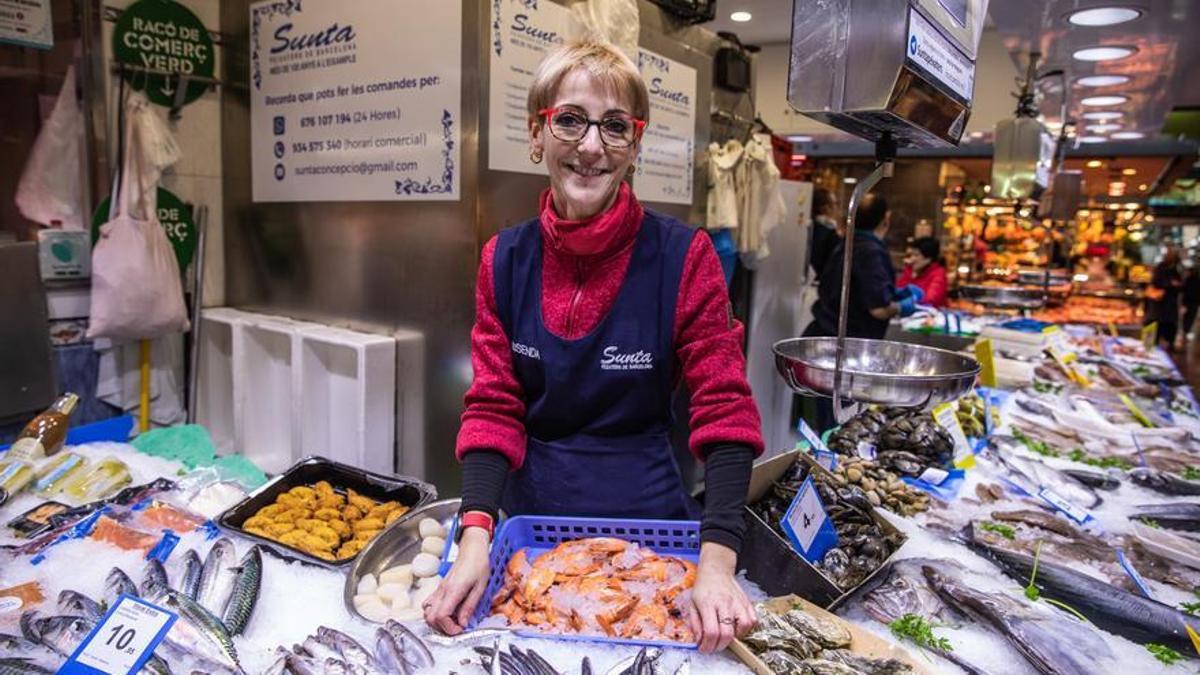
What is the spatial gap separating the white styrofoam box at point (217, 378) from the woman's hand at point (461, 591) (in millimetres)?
2781

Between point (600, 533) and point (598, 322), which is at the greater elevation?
point (598, 322)

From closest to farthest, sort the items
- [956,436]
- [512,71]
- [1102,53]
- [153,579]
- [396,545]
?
[153,579] < [396,545] < [956,436] < [512,71] < [1102,53]

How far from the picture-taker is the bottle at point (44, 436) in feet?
7.42

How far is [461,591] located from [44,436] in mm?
1771

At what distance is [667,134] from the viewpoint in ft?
14.2

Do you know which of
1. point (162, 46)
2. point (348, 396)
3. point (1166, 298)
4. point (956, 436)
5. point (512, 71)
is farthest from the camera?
point (1166, 298)

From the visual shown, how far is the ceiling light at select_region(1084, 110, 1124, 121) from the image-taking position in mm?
7973

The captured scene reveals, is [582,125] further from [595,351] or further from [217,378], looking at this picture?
[217,378]

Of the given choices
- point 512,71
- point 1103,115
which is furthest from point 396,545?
point 1103,115

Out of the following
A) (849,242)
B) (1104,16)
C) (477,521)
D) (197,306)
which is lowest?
(477,521)

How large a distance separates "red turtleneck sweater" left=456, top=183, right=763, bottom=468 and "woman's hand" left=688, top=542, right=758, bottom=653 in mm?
290

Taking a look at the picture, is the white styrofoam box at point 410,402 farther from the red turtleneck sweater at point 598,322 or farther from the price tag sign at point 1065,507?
the price tag sign at point 1065,507

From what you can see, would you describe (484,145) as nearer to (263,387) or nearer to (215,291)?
(263,387)

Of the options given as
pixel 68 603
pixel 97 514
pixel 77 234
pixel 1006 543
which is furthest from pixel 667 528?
pixel 77 234
